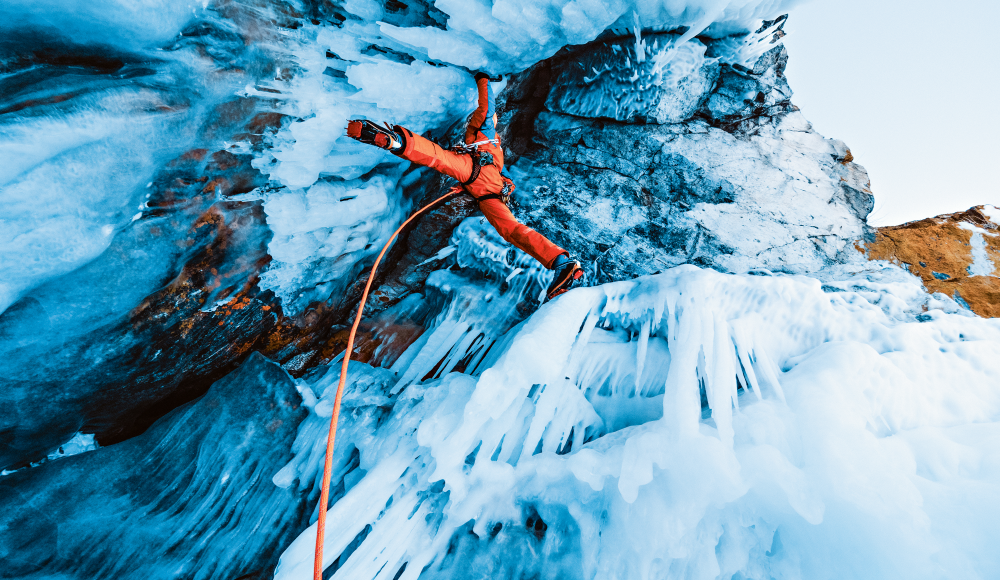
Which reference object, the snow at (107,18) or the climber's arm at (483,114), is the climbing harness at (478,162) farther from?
the snow at (107,18)

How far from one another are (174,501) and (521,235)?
10.1 ft

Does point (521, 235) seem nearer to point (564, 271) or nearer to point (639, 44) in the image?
point (564, 271)

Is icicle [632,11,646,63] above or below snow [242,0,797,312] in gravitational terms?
above

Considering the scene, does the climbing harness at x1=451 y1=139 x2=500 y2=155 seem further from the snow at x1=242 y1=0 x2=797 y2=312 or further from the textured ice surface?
the textured ice surface

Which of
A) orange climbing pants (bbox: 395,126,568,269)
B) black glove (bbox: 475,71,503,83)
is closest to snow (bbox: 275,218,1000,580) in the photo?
orange climbing pants (bbox: 395,126,568,269)

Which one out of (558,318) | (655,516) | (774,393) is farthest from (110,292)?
(774,393)

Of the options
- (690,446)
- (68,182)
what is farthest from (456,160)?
(690,446)

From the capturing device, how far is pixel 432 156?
2.98 m

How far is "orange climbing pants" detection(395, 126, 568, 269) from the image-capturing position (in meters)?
2.89

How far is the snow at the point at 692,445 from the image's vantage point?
1.58 metres

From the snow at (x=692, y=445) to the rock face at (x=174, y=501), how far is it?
0.23 m

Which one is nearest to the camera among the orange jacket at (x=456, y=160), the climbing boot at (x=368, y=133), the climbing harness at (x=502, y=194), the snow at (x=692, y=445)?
the snow at (x=692, y=445)

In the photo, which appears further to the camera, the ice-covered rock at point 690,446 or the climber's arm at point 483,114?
the climber's arm at point 483,114

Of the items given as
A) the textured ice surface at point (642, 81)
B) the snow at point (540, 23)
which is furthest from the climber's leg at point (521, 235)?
the textured ice surface at point (642, 81)
